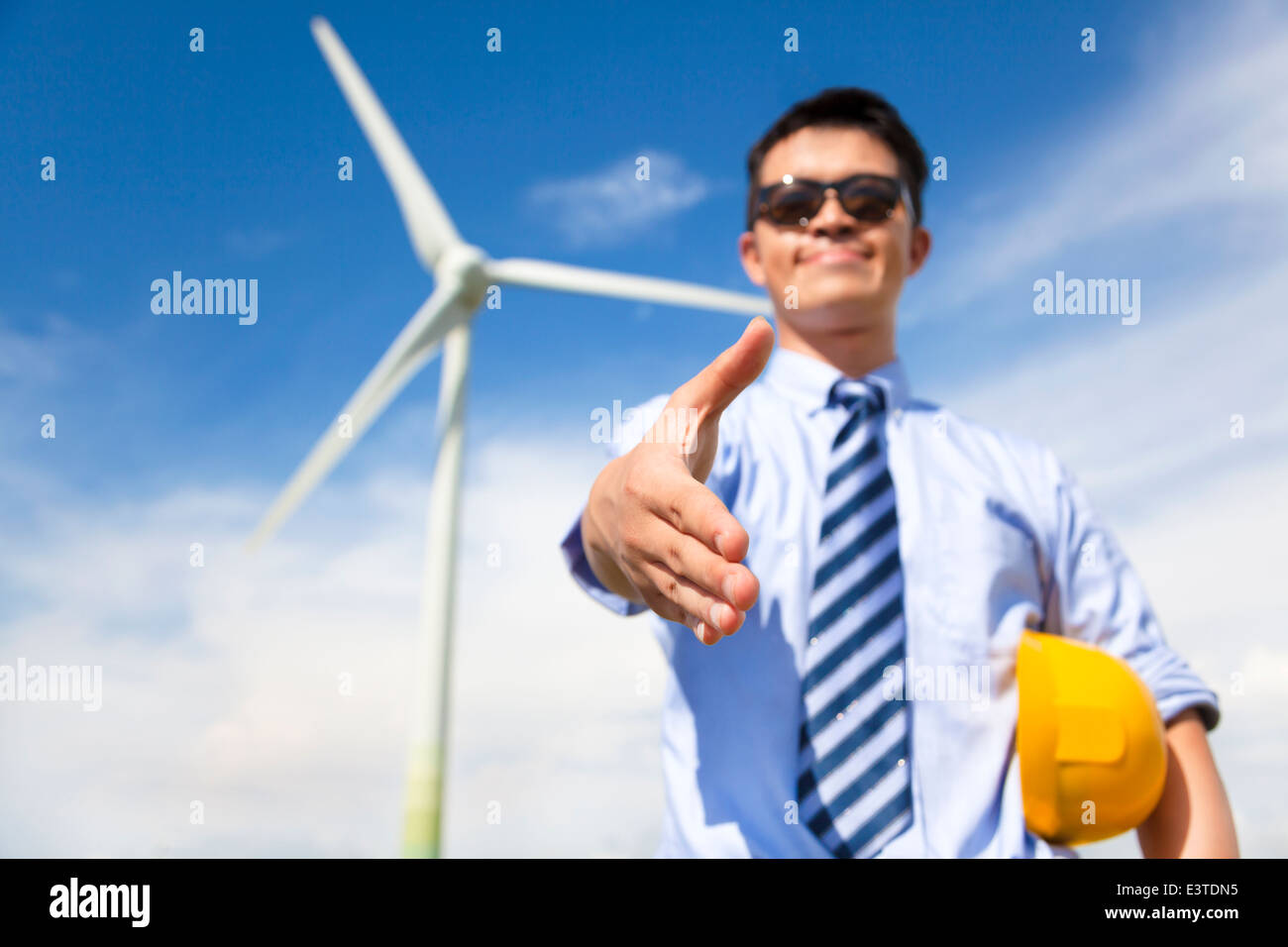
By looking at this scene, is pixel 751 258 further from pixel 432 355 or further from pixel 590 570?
pixel 432 355

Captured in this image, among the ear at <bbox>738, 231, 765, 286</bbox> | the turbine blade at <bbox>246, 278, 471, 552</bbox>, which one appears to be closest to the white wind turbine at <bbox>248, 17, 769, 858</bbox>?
the turbine blade at <bbox>246, 278, 471, 552</bbox>

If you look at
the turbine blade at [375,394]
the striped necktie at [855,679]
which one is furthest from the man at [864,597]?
the turbine blade at [375,394]

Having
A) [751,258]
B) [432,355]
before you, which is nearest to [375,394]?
[432,355]

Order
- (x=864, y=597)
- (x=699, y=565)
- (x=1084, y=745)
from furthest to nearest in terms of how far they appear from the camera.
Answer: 1. (x=864, y=597)
2. (x=1084, y=745)
3. (x=699, y=565)

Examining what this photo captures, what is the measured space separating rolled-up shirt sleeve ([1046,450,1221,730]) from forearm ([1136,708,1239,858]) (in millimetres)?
104

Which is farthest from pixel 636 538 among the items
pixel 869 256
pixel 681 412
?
pixel 869 256

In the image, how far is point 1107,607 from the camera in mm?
3701

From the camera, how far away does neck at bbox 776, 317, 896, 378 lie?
163 inches

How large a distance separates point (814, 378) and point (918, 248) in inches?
46.5

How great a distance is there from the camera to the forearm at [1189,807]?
3.41 meters

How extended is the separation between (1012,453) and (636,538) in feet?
8.07

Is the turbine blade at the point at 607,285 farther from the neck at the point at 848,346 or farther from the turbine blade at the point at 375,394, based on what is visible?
the neck at the point at 848,346
